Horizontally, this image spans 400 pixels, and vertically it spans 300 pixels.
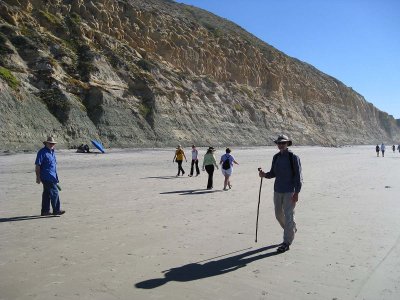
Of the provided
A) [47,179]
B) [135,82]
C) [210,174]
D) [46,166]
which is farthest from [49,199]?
[135,82]

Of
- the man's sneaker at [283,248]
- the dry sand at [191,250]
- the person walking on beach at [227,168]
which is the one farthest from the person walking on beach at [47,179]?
the person walking on beach at [227,168]

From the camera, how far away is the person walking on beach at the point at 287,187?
Answer: 610cm

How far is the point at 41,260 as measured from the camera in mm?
5285

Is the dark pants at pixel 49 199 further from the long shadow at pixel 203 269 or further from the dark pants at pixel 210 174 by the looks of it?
the dark pants at pixel 210 174

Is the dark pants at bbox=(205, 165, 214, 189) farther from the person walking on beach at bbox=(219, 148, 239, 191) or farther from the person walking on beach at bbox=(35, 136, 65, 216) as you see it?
the person walking on beach at bbox=(35, 136, 65, 216)

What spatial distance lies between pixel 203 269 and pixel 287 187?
197 cm

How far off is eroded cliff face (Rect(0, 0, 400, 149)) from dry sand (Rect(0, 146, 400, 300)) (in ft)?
79.1

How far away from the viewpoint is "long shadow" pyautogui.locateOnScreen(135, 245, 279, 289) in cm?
466

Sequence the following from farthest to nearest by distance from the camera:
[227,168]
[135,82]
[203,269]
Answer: [135,82], [227,168], [203,269]

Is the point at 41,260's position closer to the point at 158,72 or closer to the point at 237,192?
the point at 237,192

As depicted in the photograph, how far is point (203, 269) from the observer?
512 cm

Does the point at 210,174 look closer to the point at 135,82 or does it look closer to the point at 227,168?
the point at 227,168

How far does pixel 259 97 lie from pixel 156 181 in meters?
58.2

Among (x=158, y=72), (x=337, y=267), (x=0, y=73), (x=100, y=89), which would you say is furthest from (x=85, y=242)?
(x=158, y=72)
